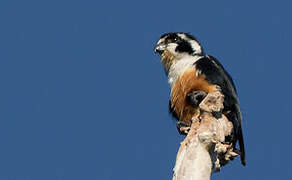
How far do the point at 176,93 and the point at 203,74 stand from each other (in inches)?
20.3

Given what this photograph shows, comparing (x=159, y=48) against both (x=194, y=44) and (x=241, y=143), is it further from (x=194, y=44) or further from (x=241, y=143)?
(x=241, y=143)

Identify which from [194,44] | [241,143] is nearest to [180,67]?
[194,44]

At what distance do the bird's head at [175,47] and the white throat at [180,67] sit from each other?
0.09m

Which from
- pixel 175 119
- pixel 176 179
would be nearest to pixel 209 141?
pixel 176 179

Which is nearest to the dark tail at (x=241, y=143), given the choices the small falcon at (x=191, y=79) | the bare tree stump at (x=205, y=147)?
the small falcon at (x=191, y=79)

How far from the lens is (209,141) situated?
18.5 feet

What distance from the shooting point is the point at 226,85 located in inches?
358

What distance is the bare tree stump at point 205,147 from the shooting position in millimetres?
5270

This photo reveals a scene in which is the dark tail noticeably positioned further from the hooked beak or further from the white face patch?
the hooked beak

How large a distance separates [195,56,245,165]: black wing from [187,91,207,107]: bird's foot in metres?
0.27

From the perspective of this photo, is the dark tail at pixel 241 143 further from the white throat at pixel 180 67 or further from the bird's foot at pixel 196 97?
the white throat at pixel 180 67

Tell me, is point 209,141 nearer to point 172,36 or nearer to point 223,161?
point 223,161

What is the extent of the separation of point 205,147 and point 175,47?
4747 mm

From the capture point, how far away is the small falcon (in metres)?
8.73
